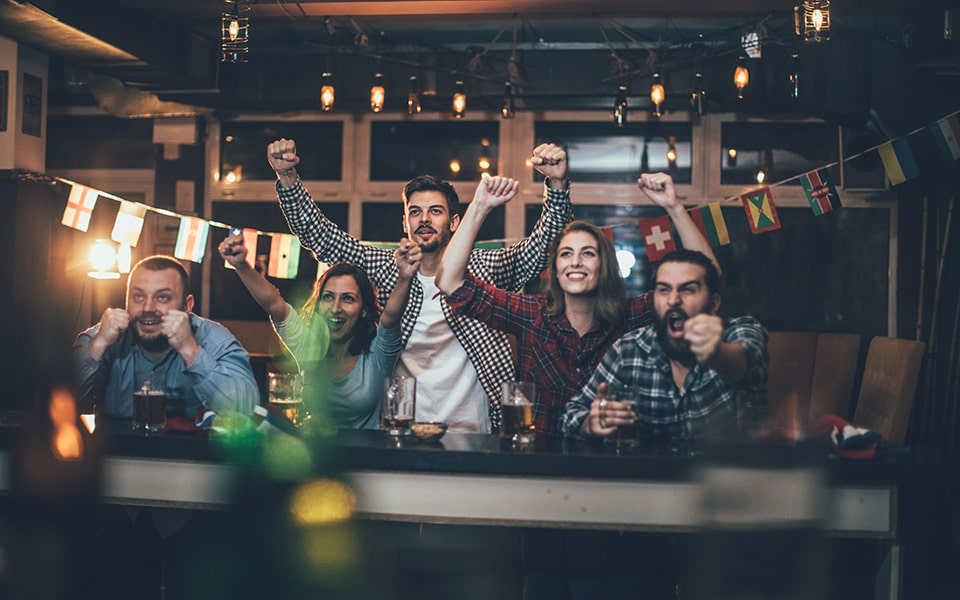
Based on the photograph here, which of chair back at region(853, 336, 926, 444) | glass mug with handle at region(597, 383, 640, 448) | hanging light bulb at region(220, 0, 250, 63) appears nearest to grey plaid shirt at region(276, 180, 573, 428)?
glass mug with handle at region(597, 383, 640, 448)

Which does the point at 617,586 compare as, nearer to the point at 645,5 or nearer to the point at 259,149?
the point at 645,5

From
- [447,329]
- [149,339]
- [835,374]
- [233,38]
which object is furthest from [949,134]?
[149,339]

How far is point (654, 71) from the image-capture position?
5.57 meters

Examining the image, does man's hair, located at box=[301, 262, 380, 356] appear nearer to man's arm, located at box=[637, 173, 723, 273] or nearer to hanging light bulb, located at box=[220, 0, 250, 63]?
man's arm, located at box=[637, 173, 723, 273]

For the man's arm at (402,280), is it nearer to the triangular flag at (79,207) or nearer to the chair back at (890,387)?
the triangular flag at (79,207)

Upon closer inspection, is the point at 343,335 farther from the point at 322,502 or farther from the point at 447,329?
the point at 322,502

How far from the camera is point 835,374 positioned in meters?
6.08

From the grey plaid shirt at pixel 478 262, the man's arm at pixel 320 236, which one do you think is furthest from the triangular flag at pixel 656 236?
the man's arm at pixel 320 236

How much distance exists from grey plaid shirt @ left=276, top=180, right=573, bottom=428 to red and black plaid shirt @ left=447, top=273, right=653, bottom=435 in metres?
0.27

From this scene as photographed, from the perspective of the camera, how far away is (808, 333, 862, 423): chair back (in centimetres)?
591

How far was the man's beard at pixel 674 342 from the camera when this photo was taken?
2.33 meters

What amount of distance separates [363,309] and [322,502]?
173 centimetres

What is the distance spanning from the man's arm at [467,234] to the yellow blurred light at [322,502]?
4.70 ft

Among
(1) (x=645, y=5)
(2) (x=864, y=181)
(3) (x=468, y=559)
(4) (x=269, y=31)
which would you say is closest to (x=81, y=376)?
(3) (x=468, y=559)
